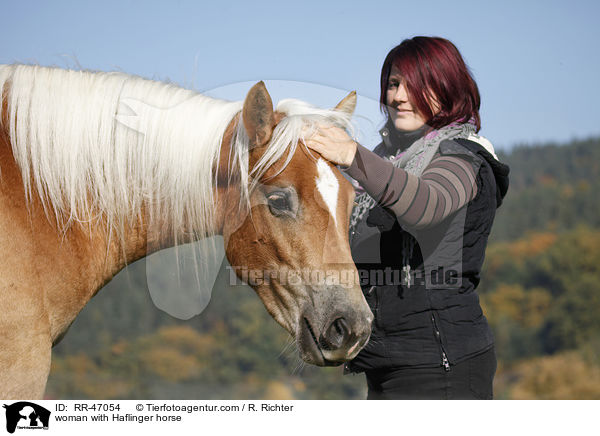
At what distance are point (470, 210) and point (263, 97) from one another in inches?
34.8

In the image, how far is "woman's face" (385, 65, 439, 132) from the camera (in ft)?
6.72

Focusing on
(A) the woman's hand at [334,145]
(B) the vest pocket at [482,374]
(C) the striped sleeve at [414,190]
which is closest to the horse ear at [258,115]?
(A) the woman's hand at [334,145]

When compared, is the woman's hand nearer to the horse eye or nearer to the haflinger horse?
the haflinger horse

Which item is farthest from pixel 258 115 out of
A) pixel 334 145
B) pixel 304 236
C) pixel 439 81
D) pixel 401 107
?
pixel 439 81

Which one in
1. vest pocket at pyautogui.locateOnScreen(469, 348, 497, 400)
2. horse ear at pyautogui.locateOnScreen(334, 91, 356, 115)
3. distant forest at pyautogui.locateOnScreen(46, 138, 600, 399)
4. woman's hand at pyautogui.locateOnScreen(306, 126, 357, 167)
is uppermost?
horse ear at pyautogui.locateOnScreen(334, 91, 356, 115)

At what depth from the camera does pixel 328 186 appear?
1.86 metres

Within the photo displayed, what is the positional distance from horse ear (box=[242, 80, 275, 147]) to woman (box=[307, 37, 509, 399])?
19cm

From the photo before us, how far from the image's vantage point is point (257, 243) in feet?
6.51

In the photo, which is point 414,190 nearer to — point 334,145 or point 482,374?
point 334,145
